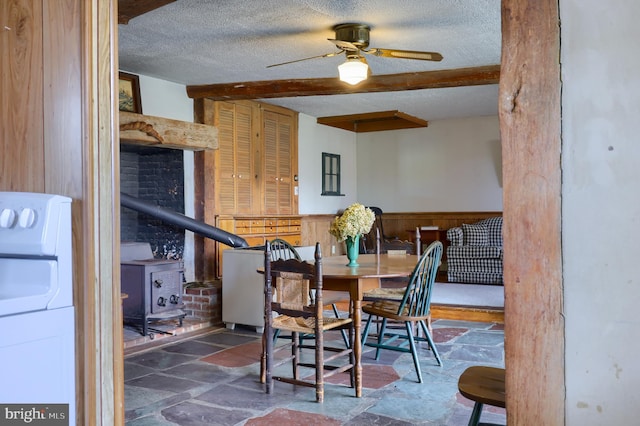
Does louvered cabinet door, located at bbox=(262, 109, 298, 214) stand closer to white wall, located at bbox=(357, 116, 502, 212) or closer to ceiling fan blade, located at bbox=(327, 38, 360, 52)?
white wall, located at bbox=(357, 116, 502, 212)

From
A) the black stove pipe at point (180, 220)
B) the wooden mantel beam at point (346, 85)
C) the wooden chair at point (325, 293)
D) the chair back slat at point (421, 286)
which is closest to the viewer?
the chair back slat at point (421, 286)

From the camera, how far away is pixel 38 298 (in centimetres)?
164

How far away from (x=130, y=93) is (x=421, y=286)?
11.4ft

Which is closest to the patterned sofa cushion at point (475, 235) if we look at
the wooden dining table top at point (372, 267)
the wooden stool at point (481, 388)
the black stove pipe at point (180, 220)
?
the wooden dining table top at point (372, 267)

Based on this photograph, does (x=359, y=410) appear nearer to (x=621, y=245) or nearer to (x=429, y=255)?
(x=429, y=255)

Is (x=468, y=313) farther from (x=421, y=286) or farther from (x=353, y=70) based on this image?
(x=353, y=70)

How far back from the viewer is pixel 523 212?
124 centimetres

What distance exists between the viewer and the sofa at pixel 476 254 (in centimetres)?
732

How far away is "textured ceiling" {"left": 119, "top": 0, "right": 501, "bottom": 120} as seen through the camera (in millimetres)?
3721

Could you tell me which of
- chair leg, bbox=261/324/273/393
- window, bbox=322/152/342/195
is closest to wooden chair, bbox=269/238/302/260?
chair leg, bbox=261/324/273/393

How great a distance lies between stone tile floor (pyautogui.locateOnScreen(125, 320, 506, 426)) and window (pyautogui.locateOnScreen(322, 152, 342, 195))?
167 inches

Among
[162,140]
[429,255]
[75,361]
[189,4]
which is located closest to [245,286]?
[162,140]

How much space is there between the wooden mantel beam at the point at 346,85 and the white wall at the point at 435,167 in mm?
3146

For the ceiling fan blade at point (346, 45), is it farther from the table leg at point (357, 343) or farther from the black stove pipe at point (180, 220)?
the black stove pipe at point (180, 220)
